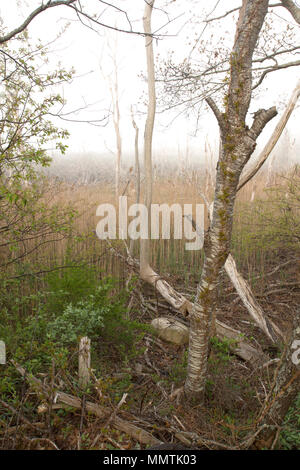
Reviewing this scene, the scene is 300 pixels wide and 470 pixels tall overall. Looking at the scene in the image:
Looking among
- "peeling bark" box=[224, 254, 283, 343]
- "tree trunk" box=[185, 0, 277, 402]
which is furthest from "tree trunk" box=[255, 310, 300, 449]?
"peeling bark" box=[224, 254, 283, 343]

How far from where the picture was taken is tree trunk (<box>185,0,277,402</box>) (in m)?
1.57

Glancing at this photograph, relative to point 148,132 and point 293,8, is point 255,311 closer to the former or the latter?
point 148,132

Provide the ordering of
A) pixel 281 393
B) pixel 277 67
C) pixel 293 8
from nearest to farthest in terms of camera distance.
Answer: pixel 281 393 → pixel 293 8 → pixel 277 67

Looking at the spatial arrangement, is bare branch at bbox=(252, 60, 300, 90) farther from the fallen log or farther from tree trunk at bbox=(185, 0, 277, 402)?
the fallen log

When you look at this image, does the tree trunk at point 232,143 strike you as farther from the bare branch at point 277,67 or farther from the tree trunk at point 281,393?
the bare branch at point 277,67

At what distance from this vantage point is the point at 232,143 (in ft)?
5.32

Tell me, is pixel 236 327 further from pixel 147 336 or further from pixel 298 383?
pixel 298 383

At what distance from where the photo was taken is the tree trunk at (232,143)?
5.15 feet

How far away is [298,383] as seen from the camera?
1515 millimetres

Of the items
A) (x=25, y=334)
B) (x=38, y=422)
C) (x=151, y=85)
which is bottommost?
(x=38, y=422)

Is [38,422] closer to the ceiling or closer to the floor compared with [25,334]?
closer to the floor

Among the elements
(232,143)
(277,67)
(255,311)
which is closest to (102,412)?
(232,143)

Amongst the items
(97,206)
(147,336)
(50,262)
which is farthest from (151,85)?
(147,336)
